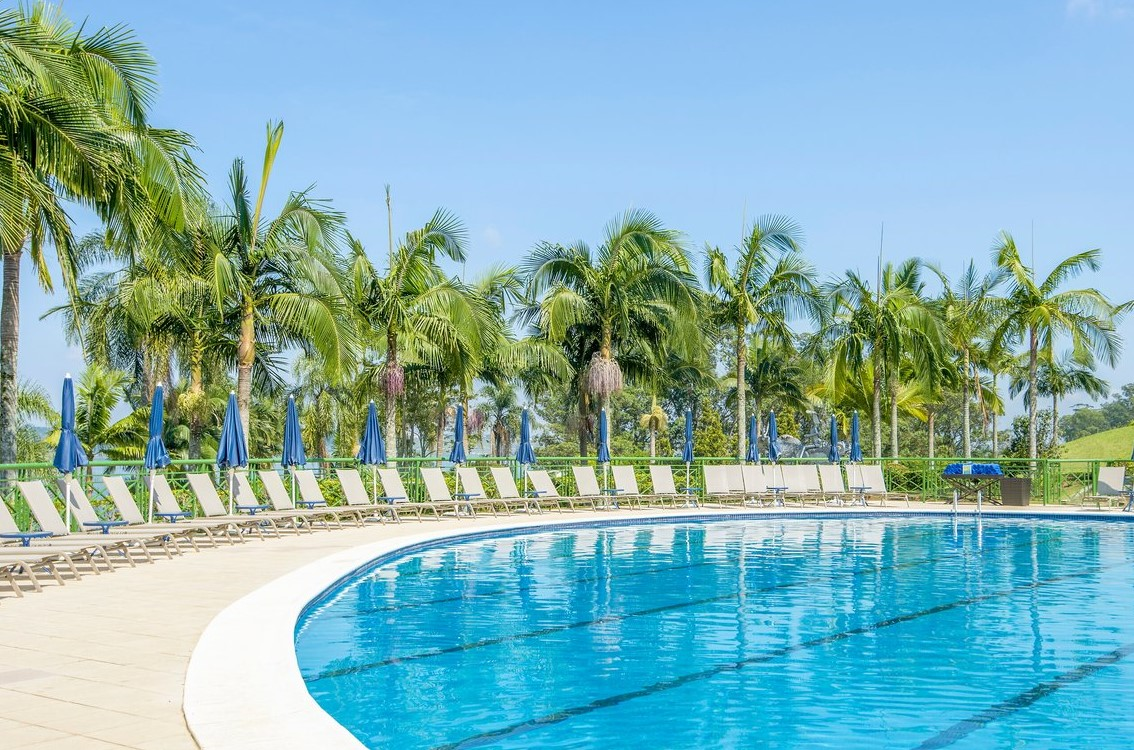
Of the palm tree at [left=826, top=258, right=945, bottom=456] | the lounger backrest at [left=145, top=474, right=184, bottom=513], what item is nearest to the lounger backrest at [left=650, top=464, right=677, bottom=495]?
the palm tree at [left=826, top=258, right=945, bottom=456]

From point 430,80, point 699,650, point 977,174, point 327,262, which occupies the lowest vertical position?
point 699,650

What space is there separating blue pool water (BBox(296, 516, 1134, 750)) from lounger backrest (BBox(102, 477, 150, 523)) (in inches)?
126

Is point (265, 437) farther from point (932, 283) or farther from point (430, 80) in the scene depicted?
point (932, 283)

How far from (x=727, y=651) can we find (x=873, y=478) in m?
17.2

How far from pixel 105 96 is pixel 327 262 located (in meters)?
5.62

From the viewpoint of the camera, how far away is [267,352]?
2092 centimetres

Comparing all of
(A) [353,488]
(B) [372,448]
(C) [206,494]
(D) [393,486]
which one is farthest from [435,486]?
(C) [206,494]

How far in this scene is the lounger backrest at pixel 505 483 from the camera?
19.0 metres

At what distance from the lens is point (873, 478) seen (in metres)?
23.6

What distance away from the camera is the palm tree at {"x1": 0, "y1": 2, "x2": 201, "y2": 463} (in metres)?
9.93

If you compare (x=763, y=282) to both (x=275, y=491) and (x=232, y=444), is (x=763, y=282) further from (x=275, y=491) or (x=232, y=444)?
(x=232, y=444)

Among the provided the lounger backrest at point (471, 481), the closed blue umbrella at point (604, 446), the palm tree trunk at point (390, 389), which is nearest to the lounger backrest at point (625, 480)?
the closed blue umbrella at point (604, 446)

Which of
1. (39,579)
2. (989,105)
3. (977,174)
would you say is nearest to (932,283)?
(977,174)

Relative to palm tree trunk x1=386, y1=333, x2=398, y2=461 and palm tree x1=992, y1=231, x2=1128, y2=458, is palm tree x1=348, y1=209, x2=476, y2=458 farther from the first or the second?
palm tree x1=992, y1=231, x2=1128, y2=458
